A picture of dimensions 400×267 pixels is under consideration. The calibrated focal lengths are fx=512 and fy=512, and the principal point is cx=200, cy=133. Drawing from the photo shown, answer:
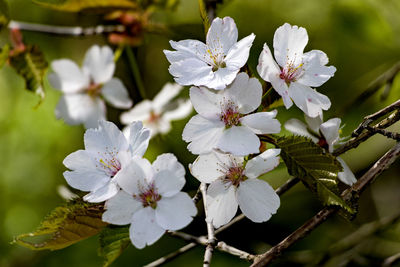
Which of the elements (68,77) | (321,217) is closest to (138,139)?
(321,217)

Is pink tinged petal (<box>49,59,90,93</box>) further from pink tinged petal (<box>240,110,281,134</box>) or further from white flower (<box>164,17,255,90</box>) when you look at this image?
pink tinged petal (<box>240,110,281,134</box>)

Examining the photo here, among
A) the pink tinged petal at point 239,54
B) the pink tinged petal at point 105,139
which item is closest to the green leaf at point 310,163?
the pink tinged petal at point 239,54

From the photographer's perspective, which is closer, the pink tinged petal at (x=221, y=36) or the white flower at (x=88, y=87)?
the pink tinged petal at (x=221, y=36)

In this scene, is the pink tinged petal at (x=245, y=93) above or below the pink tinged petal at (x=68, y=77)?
above

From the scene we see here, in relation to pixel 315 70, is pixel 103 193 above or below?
below

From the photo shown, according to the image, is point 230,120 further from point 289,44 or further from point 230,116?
point 289,44

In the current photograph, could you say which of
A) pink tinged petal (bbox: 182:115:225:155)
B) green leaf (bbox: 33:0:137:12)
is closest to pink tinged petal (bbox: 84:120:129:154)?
pink tinged petal (bbox: 182:115:225:155)

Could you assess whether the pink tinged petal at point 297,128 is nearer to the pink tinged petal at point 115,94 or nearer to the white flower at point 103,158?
the white flower at point 103,158
